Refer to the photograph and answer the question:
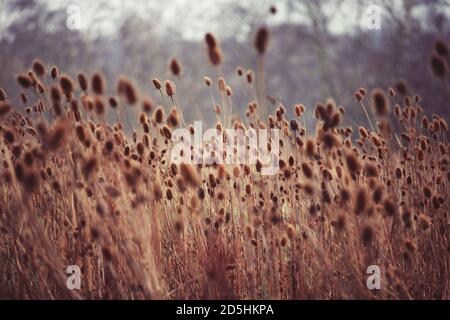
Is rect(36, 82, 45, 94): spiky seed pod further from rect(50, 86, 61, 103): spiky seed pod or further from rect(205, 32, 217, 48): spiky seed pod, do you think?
rect(205, 32, 217, 48): spiky seed pod

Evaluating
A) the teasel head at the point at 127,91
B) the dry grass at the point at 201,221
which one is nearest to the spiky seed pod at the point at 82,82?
the dry grass at the point at 201,221

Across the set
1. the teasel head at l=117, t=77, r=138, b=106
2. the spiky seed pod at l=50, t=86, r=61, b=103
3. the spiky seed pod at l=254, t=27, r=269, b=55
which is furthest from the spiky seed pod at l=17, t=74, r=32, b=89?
the spiky seed pod at l=254, t=27, r=269, b=55

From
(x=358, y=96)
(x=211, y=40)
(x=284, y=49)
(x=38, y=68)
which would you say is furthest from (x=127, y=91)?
(x=284, y=49)

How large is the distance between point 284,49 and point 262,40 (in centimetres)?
1786

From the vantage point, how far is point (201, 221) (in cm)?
227

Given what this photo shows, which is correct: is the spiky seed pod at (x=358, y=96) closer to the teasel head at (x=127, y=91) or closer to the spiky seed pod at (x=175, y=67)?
the spiky seed pod at (x=175, y=67)

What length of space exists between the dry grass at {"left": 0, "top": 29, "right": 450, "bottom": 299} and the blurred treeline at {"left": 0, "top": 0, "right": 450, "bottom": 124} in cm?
763

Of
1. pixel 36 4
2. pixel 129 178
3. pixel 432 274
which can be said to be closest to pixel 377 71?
pixel 36 4

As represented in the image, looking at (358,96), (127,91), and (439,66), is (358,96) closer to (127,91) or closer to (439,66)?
(439,66)

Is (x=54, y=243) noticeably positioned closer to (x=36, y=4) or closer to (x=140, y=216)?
(x=140, y=216)

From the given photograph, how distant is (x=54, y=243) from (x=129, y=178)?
789 mm

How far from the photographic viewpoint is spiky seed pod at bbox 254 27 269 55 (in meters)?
1.62

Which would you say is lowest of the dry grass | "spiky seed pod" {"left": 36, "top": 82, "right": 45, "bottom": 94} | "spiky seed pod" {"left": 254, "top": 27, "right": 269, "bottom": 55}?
the dry grass

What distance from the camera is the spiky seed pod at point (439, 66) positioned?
1671 millimetres
